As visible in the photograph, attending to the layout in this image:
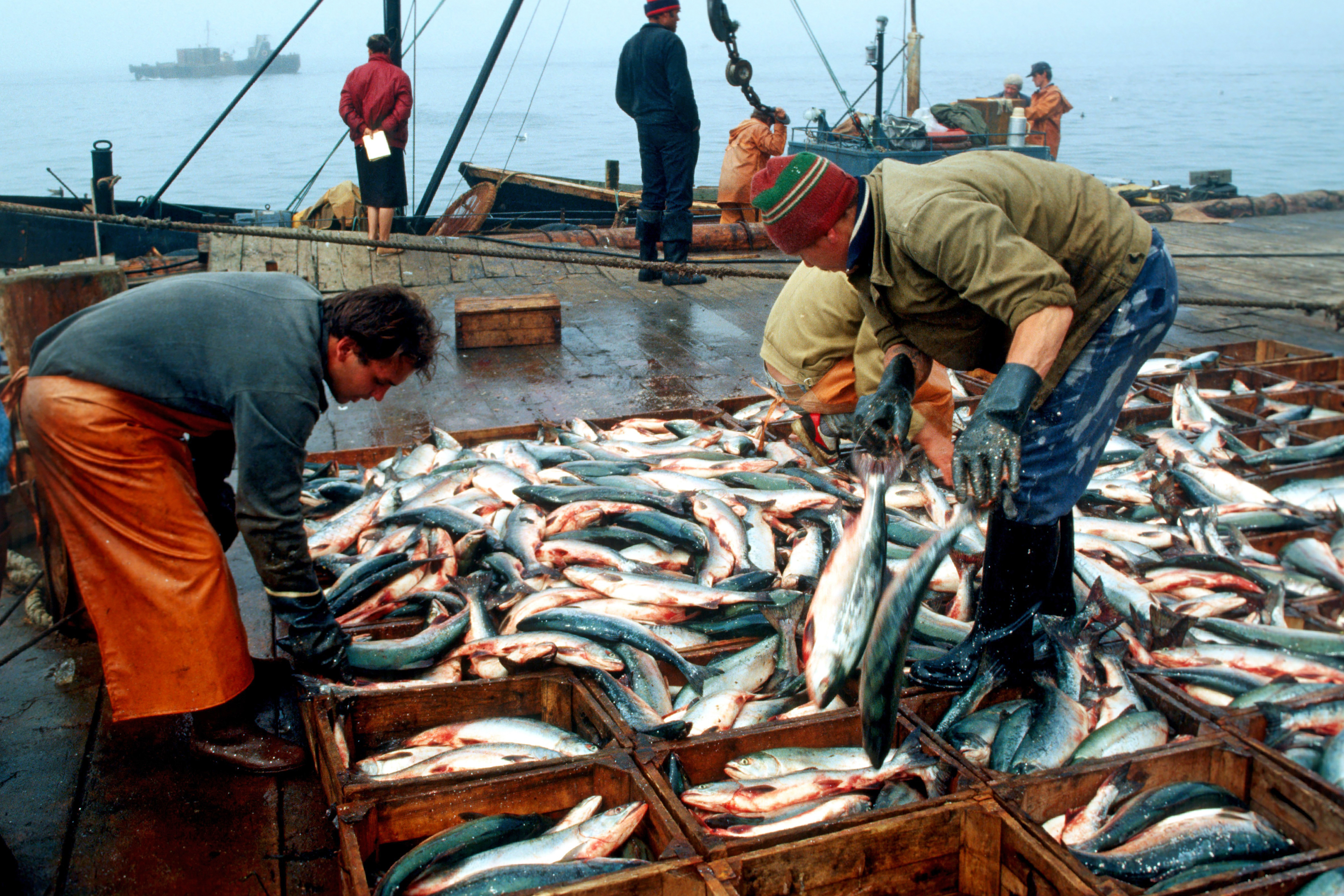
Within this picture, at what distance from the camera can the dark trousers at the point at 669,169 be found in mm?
8922

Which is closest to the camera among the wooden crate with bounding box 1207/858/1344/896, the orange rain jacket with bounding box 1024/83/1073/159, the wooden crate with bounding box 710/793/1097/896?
the wooden crate with bounding box 1207/858/1344/896

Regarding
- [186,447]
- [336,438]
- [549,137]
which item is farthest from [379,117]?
[549,137]

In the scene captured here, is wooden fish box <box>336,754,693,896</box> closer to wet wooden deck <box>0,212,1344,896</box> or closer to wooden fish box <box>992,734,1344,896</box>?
wet wooden deck <box>0,212,1344,896</box>

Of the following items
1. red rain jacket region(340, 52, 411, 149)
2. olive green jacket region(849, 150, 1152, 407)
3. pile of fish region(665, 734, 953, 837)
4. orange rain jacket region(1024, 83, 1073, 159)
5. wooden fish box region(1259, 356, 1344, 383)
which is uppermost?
orange rain jacket region(1024, 83, 1073, 159)

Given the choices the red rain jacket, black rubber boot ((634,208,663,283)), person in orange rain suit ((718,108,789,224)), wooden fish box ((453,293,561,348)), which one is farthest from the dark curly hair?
person in orange rain suit ((718,108,789,224))

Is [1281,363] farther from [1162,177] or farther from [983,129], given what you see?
[1162,177]

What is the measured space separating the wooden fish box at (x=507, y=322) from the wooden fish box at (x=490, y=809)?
17.0 ft

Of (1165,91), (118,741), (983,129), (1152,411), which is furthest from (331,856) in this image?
(1165,91)

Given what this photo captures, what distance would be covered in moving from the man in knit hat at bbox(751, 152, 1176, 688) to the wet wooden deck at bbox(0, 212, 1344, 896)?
80.9 inches

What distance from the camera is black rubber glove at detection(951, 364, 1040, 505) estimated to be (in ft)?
7.97

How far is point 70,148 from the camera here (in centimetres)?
5291

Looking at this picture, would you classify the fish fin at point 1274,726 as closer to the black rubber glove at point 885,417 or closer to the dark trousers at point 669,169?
the black rubber glove at point 885,417

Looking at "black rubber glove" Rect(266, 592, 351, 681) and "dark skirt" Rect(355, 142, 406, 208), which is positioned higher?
"dark skirt" Rect(355, 142, 406, 208)

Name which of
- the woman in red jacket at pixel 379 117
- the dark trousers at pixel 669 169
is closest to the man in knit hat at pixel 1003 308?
the dark trousers at pixel 669 169
